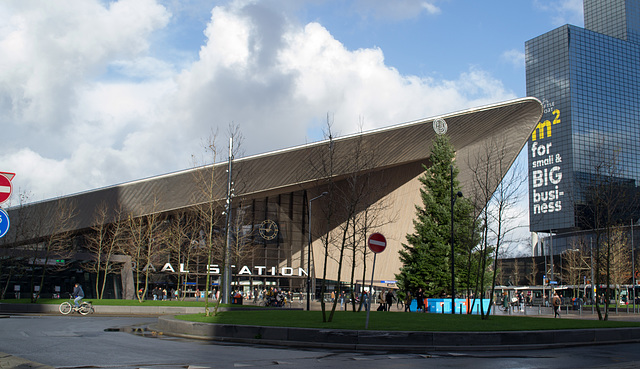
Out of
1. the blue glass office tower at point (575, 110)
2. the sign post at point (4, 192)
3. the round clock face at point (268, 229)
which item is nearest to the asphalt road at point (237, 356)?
the sign post at point (4, 192)

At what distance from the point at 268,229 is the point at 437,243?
2966 cm

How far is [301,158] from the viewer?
4506 cm

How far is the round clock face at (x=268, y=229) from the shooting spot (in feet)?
198

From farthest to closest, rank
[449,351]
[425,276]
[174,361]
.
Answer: [425,276]
[449,351]
[174,361]

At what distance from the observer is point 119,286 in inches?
2019

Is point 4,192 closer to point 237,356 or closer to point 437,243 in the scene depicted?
point 237,356

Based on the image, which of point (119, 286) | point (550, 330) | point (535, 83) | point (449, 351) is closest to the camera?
point (449, 351)

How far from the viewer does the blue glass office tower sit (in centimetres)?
12400

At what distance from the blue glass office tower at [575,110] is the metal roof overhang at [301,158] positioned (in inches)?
3239

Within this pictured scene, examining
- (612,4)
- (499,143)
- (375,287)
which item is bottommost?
(375,287)

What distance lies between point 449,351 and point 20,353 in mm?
8765

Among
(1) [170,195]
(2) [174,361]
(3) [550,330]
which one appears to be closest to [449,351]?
(3) [550,330]

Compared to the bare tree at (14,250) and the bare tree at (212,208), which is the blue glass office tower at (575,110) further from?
the bare tree at (14,250)

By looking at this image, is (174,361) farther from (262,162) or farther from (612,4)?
(612,4)
